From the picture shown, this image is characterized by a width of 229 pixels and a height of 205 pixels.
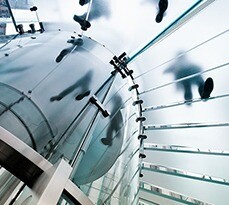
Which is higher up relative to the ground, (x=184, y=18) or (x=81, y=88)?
(x=184, y=18)

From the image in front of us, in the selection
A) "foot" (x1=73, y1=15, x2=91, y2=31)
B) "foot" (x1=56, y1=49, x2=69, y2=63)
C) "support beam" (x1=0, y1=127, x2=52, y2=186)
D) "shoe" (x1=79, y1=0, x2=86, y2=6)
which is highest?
"shoe" (x1=79, y1=0, x2=86, y2=6)

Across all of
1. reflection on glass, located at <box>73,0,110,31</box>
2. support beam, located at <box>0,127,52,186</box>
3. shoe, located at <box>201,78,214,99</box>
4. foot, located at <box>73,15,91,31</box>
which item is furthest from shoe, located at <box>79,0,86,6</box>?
support beam, located at <box>0,127,52,186</box>

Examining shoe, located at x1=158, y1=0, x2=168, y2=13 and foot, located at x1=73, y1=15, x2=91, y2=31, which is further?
foot, located at x1=73, y1=15, x2=91, y2=31

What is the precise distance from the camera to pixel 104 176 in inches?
67.6

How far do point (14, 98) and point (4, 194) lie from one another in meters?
0.99

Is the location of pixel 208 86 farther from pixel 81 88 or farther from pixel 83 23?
pixel 83 23

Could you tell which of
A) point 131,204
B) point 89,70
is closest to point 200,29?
point 89,70

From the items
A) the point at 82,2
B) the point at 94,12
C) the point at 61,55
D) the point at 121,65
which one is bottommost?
the point at 61,55

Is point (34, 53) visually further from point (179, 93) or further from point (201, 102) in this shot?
point (201, 102)

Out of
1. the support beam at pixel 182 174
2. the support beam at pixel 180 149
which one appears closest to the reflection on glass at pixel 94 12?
the support beam at pixel 180 149

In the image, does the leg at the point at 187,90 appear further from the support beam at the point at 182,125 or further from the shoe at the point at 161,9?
the shoe at the point at 161,9

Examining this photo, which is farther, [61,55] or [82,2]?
[82,2]

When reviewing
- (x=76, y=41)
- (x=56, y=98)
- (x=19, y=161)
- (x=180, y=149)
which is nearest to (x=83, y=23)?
(x=76, y=41)

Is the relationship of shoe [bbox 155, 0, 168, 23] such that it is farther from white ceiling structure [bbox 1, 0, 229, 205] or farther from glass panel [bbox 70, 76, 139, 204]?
glass panel [bbox 70, 76, 139, 204]
